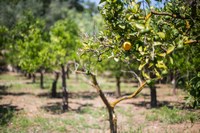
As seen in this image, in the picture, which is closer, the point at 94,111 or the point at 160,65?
the point at 160,65

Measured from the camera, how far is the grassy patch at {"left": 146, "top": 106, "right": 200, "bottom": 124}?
12.0m

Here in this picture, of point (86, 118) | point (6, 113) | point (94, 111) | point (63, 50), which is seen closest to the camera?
point (86, 118)

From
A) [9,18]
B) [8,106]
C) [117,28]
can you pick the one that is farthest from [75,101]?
[9,18]

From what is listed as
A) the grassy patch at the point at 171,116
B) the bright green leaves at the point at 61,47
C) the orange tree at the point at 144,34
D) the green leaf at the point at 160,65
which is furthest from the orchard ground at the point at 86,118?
the green leaf at the point at 160,65

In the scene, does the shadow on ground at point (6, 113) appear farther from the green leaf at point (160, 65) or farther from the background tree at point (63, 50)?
the green leaf at point (160, 65)

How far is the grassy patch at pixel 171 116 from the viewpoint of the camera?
1202 centimetres

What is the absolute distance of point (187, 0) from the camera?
4.11 m

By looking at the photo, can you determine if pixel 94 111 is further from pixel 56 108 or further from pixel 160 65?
pixel 160 65

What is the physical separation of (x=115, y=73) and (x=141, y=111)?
4.61m

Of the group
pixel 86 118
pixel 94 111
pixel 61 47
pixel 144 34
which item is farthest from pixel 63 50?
pixel 144 34

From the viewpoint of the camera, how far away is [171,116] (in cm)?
1288

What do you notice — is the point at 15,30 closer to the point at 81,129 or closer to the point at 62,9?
the point at 81,129

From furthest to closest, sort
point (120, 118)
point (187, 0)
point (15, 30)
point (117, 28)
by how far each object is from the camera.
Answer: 1. point (15, 30)
2. point (120, 118)
3. point (117, 28)
4. point (187, 0)

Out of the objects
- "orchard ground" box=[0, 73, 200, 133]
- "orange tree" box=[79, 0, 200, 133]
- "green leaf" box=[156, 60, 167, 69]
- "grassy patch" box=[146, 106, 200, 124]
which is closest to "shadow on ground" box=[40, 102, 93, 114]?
"orchard ground" box=[0, 73, 200, 133]
